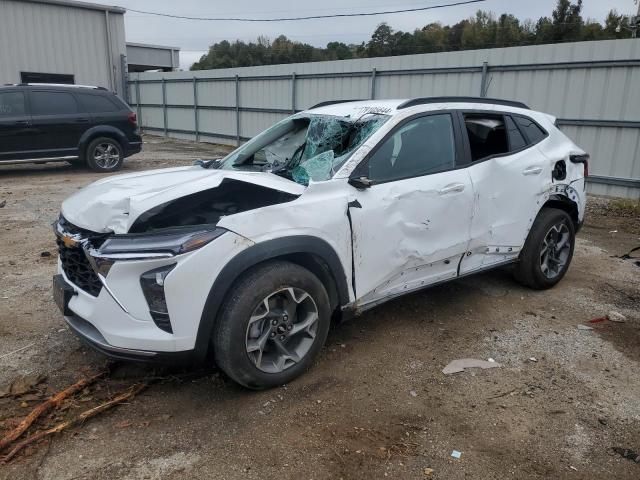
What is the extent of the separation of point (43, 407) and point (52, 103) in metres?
9.37

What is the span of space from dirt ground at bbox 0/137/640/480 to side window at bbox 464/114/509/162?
1.31 meters

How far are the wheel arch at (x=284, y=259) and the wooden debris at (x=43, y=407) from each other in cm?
87

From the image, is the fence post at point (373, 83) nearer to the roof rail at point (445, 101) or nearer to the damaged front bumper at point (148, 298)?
the roof rail at point (445, 101)

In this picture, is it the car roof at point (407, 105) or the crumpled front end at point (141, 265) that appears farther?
the car roof at point (407, 105)

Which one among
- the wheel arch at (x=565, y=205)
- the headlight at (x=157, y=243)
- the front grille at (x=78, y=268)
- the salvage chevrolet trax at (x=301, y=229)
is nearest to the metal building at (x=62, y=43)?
the salvage chevrolet trax at (x=301, y=229)

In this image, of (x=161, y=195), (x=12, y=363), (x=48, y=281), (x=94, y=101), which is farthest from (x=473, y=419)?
(x=94, y=101)

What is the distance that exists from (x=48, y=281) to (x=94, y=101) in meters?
7.38

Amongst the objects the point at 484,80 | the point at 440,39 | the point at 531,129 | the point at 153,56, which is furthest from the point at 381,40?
the point at 531,129

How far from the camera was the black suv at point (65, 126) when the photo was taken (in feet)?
33.4

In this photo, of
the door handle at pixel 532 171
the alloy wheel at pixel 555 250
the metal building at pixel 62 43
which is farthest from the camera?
the metal building at pixel 62 43

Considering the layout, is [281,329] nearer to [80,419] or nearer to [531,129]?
[80,419]

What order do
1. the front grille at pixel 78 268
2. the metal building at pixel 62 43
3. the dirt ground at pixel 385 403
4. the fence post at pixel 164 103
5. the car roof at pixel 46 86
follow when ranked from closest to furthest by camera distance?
the dirt ground at pixel 385 403 → the front grille at pixel 78 268 → the car roof at pixel 46 86 → the metal building at pixel 62 43 → the fence post at pixel 164 103

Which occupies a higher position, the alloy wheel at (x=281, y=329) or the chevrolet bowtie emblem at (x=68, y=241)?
the chevrolet bowtie emblem at (x=68, y=241)

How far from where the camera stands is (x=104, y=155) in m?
11.5
